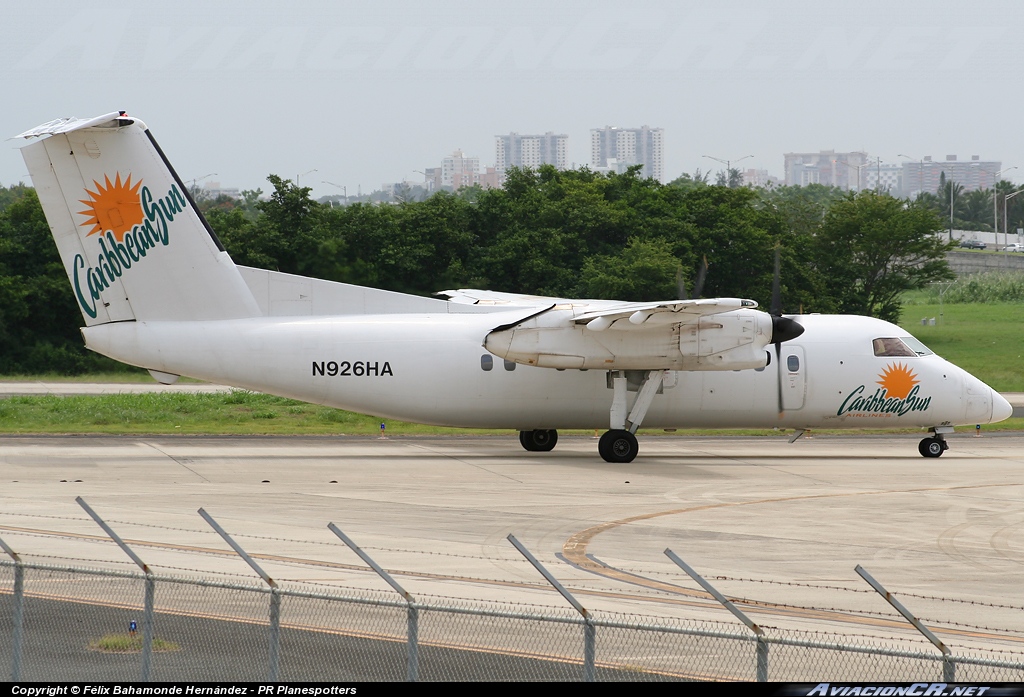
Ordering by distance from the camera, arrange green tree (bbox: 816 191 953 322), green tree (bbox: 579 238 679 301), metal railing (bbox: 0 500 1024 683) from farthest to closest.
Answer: green tree (bbox: 816 191 953 322) < green tree (bbox: 579 238 679 301) < metal railing (bbox: 0 500 1024 683)

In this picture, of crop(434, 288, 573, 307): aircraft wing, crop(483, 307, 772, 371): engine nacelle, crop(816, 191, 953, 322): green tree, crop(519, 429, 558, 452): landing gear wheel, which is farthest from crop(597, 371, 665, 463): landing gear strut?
crop(816, 191, 953, 322): green tree

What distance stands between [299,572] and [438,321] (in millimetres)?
13357

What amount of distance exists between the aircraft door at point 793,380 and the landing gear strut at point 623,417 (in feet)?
9.70

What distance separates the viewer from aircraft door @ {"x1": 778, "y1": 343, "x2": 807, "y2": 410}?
2744 cm

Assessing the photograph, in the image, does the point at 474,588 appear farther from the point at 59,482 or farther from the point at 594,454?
the point at 594,454

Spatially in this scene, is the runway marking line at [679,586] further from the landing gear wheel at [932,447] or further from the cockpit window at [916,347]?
the landing gear wheel at [932,447]

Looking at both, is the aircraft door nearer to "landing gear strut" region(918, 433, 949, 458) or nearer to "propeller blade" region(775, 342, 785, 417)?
"propeller blade" region(775, 342, 785, 417)

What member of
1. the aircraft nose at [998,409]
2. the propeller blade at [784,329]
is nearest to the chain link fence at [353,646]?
the propeller blade at [784,329]

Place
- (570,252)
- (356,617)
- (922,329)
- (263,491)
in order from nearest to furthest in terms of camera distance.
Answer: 1. (356,617)
2. (263,491)
3. (570,252)
4. (922,329)

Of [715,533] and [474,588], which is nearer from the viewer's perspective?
[474,588]

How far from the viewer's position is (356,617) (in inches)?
460

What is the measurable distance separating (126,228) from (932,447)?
18.9 metres

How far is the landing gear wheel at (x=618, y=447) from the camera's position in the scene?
26391 millimetres
